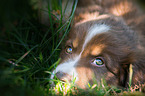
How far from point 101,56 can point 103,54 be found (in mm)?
51

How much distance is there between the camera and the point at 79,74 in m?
2.51

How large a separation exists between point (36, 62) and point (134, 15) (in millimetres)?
2632

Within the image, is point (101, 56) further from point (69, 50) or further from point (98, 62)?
point (69, 50)

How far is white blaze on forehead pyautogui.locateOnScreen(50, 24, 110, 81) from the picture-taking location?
245 cm

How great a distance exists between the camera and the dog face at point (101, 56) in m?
2.63

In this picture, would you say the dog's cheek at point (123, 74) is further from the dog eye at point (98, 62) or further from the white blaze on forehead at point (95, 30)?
the white blaze on forehead at point (95, 30)

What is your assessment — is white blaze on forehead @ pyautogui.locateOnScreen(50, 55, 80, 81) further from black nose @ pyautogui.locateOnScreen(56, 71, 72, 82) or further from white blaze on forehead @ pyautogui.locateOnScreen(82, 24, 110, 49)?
white blaze on forehead @ pyautogui.locateOnScreen(82, 24, 110, 49)

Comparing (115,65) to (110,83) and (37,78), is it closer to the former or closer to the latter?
(110,83)

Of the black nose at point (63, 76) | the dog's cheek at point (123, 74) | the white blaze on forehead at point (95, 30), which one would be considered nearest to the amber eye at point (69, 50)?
the white blaze on forehead at point (95, 30)

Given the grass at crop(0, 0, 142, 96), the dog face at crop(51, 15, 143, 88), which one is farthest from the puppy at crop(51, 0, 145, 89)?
the grass at crop(0, 0, 142, 96)

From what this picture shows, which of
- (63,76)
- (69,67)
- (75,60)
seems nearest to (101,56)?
(75,60)

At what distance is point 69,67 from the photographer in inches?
100

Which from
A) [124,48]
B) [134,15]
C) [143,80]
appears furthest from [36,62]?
[134,15]

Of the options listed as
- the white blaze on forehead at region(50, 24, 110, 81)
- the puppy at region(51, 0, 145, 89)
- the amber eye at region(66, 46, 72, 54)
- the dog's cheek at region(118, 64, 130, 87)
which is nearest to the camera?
the white blaze on forehead at region(50, 24, 110, 81)
